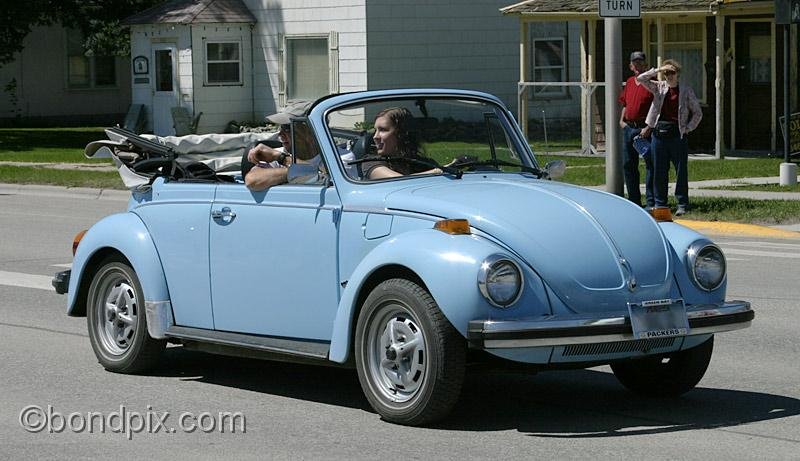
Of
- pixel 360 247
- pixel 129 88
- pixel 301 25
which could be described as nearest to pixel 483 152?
pixel 360 247

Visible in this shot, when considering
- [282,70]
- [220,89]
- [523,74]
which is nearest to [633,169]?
[523,74]

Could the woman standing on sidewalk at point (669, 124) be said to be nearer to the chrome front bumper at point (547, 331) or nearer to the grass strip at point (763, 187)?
the grass strip at point (763, 187)

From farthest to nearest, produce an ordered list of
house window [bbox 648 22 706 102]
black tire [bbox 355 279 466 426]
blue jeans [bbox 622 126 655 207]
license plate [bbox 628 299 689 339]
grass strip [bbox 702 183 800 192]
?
house window [bbox 648 22 706 102]
grass strip [bbox 702 183 800 192]
blue jeans [bbox 622 126 655 207]
license plate [bbox 628 299 689 339]
black tire [bbox 355 279 466 426]

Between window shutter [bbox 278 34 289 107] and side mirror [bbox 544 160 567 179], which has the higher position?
window shutter [bbox 278 34 289 107]

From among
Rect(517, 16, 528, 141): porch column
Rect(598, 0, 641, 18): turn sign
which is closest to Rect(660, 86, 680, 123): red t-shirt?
Rect(598, 0, 641, 18): turn sign

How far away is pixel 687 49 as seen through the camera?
29141 mm

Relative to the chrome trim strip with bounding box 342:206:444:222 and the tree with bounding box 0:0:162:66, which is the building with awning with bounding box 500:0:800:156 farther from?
the chrome trim strip with bounding box 342:206:444:222

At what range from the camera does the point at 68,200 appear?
23.8m

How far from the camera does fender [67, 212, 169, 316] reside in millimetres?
8672

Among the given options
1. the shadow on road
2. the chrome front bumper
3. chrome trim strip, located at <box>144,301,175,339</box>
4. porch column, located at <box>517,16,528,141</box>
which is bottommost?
the shadow on road

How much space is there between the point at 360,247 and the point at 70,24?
110ft

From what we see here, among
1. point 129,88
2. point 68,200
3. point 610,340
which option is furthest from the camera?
point 129,88

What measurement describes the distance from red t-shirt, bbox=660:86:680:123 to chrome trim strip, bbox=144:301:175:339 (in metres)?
10.8

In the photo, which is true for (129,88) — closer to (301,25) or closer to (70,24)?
(70,24)
